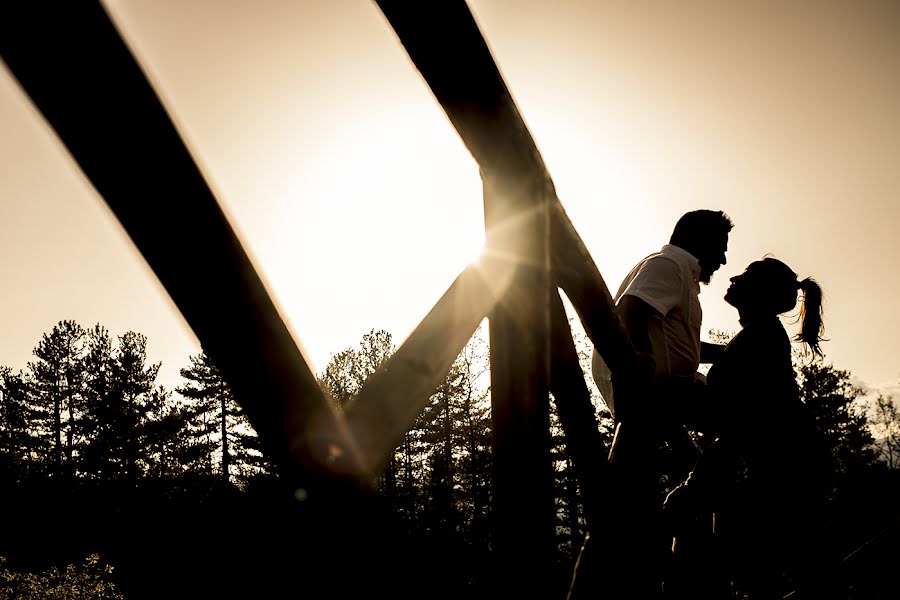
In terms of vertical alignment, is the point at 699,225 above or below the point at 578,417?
above

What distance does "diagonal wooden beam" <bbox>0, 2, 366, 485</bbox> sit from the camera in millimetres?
602

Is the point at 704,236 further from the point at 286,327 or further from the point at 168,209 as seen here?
the point at 168,209

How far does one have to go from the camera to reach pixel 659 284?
2.86 m

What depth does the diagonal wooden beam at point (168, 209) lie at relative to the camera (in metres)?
0.60

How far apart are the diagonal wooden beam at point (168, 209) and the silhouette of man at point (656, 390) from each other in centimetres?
137

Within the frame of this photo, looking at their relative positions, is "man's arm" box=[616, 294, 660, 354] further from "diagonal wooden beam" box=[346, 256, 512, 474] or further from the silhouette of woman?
"diagonal wooden beam" box=[346, 256, 512, 474]

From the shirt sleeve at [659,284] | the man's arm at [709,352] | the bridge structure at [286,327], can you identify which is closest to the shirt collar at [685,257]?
the shirt sleeve at [659,284]

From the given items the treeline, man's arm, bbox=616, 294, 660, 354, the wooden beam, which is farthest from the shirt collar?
the treeline

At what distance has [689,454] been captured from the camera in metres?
3.03

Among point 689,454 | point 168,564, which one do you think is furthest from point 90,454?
point 689,454

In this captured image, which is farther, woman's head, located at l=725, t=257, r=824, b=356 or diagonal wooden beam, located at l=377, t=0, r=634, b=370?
woman's head, located at l=725, t=257, r=824, b=356

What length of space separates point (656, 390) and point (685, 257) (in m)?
1.18

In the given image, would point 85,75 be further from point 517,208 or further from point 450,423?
point 450,423

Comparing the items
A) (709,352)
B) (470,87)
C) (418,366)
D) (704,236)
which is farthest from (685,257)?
(418,366)
